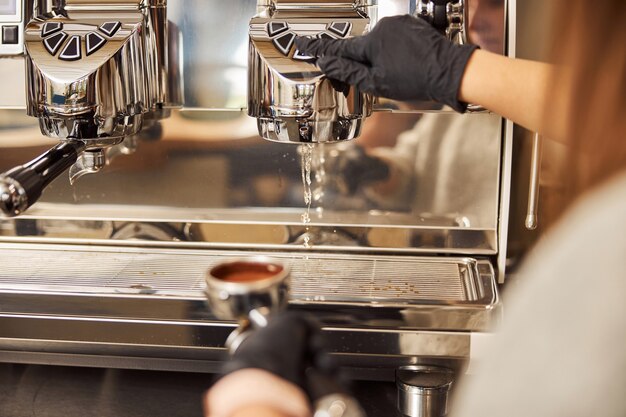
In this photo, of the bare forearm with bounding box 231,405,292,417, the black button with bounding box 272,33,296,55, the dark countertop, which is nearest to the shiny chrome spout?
the black button with bounding box 272,33,296,55

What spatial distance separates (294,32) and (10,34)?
0.48 metres

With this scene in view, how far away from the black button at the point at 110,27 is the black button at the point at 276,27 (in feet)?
0.69

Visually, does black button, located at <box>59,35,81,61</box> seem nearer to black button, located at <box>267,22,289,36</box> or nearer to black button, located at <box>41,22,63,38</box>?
black button, located at <box>41,22,63,38</box>

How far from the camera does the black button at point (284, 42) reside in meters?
1.07

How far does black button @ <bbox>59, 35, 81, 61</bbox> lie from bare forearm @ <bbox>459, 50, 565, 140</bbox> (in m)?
0.52

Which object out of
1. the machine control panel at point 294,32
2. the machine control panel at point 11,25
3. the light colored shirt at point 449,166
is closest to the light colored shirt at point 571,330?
the machine control panel at point 294,32

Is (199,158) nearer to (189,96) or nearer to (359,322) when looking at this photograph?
(189,96)

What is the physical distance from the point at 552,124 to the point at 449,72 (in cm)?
43

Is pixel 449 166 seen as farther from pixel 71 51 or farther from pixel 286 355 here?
pixel 286 355

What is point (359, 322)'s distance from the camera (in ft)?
3.48

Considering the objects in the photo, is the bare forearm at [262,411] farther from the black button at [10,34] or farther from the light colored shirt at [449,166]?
the black button at [10,34]

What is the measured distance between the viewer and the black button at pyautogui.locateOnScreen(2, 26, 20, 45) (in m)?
1.26

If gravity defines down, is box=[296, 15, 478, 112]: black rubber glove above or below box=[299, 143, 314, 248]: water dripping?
above

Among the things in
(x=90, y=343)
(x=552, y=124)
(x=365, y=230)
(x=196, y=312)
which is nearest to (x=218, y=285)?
(x=552, y=124)
